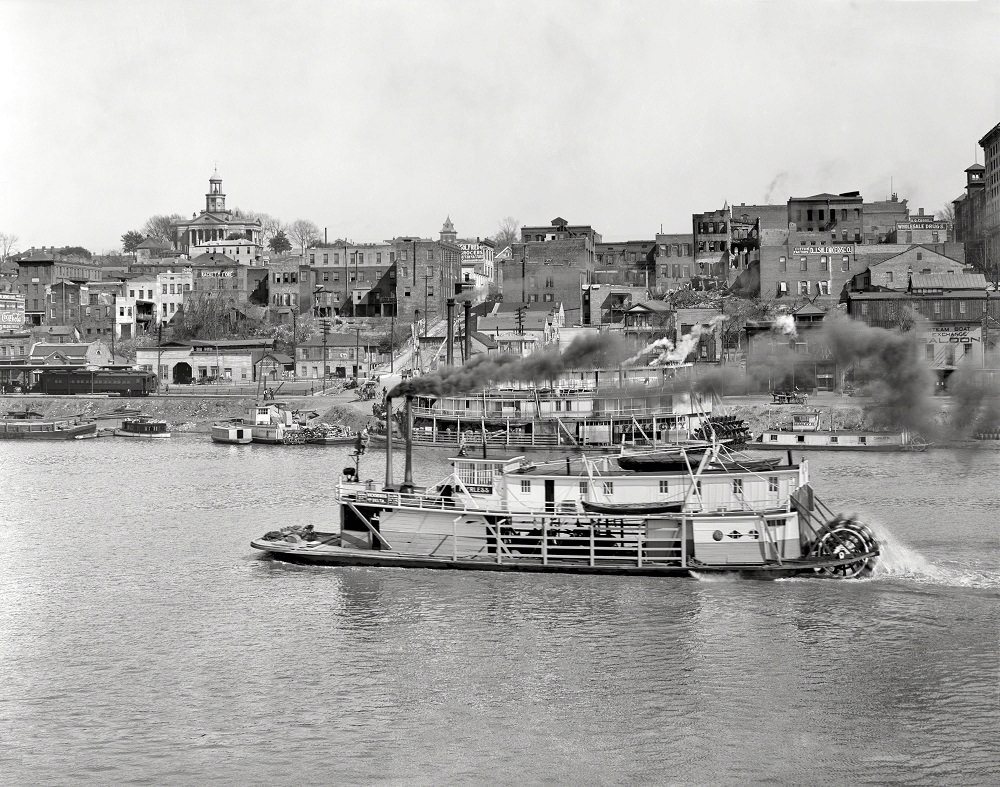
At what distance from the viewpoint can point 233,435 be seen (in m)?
98.8

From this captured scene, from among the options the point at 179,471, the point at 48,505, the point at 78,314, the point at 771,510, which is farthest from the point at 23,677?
the point at 78,314

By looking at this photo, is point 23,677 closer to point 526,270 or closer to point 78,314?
point 526,270

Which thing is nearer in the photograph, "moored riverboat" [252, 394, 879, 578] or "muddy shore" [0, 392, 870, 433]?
"moored riverboat" [252, 394, 879, 578]

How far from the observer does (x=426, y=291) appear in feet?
485

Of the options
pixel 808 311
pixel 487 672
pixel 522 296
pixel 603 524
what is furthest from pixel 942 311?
pixel 487 672

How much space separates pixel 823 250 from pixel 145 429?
71.2 metres

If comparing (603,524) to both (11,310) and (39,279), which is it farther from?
(39,279)

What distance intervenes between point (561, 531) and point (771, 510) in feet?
24.9

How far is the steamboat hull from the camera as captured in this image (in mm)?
40688

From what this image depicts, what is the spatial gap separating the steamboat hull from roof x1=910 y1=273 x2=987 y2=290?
70.7 m

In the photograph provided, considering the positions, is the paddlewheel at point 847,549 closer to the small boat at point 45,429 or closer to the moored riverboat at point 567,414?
the moored riverboat at point 567,414

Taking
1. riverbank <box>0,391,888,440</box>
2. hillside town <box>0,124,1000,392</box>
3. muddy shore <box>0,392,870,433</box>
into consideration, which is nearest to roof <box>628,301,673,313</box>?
hillside town <box>0,124,1000,392</box>

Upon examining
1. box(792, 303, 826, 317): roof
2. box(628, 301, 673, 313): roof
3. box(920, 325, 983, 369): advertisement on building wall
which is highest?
box(628, 301, 673, 313): roof

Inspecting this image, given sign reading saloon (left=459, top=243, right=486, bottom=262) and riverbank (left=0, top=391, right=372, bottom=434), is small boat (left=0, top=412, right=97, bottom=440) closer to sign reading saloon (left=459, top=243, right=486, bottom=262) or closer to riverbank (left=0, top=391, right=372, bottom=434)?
riverbank (left=0, top=391, right=372, bottom=434)
